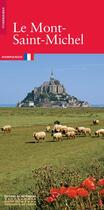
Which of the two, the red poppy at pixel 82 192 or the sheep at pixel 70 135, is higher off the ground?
the red poppy at pixel 82 192

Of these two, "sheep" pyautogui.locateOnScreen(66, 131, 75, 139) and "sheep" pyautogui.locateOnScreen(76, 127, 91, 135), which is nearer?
"sheep" pyautogui.locateOnScreen(66, 131, 75, 139)

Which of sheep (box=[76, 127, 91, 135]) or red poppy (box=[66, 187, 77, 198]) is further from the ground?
red poppy (box=[66, 187, 77, 198])

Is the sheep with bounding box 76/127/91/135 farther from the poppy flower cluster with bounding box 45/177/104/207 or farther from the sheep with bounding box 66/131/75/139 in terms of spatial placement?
the poppy flower cluster with bounding box 45/177/104/207

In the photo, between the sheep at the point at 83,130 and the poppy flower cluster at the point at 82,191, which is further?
the sheep at the point at 83,130

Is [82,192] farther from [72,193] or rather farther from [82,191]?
[72,193]

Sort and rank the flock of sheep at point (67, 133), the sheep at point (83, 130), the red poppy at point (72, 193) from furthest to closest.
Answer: the sheep at point (83, 130) < the flock of sheep at point (67, 133) < the red poppy at point (72, 193)


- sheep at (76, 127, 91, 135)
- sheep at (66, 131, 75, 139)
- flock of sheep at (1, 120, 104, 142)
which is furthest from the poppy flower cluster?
sheep at (76, 127, 91, 135)

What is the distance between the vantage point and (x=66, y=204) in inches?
297

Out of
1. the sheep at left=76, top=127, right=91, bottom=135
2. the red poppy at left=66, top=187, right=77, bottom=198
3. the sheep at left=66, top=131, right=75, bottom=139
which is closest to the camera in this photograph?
the red poppy at left=66, top=187, right=77, bottom=198

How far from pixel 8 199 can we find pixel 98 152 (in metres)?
16.5

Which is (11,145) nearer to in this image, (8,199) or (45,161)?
(45,161)

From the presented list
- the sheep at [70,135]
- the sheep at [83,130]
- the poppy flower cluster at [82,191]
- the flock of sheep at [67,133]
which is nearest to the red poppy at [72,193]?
the poppy flower cluster at [82,191]

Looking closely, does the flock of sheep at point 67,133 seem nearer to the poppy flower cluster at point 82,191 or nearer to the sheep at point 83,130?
the sheep at point 83,130

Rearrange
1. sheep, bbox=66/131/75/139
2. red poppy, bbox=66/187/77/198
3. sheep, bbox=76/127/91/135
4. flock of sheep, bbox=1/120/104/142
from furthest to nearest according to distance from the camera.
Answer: sheep, bbox=76/127/91/135 → sheep, bbox=66/131/75/139 → flock of sheep, bbox=1/120/104/142 → red poppy, bbox=66/187/77/198
